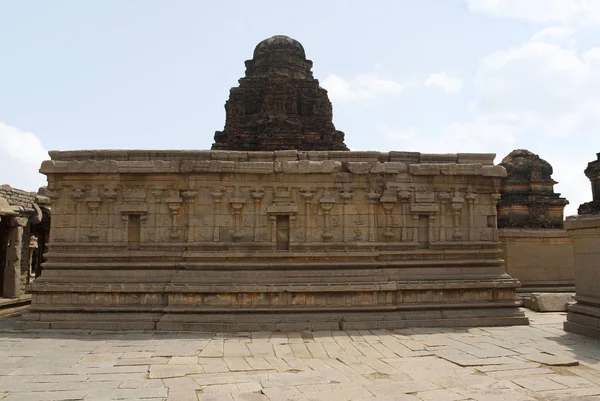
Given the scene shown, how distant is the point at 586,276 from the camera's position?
9.98 metres

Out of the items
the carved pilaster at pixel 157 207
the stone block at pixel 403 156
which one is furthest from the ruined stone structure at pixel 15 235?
the stone block at pixel 403 156

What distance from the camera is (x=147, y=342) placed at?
931 centimetres

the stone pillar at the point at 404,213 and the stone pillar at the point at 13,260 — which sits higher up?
the stone pillar at the point at 404,213

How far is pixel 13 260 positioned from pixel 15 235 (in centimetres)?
95

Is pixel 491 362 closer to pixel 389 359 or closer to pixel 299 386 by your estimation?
pixel 389 359

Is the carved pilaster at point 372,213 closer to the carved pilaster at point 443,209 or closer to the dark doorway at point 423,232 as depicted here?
the dark doorway at point 423,232

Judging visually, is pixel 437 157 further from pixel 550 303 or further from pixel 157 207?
pixel 157 207

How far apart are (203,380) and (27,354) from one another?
378cm

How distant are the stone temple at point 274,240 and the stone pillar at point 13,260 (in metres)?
7.30

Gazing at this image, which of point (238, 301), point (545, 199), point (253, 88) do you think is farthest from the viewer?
point (253, 88)

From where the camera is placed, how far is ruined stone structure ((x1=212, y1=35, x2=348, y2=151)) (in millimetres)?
22016

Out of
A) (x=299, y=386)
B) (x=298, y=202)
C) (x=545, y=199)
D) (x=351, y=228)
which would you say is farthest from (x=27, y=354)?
(x=545, y=199)

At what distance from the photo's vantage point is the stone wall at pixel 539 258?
615 inches

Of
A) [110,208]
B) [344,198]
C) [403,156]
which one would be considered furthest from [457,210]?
[110,208]
